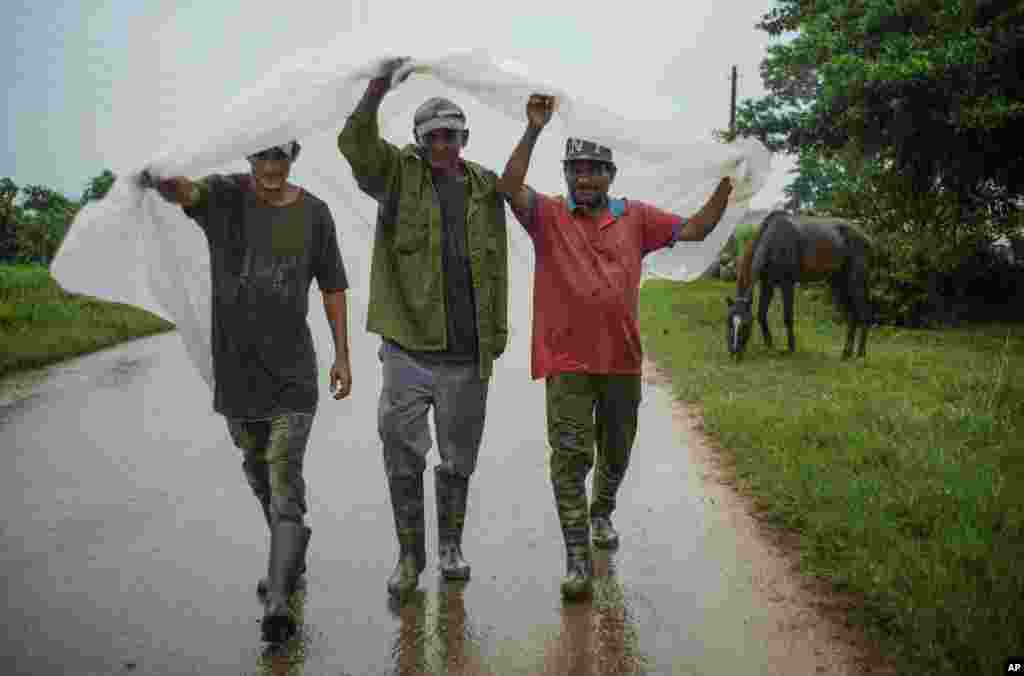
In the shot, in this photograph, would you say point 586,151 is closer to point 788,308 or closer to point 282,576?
point 282,576

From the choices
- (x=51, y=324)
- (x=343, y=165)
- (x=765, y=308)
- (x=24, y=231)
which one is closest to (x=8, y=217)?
(x=24, y=231)

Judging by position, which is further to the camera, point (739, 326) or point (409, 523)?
point (739, 326)

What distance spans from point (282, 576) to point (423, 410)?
0.91 meters

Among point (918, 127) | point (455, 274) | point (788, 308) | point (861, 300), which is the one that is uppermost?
point (918, 127)

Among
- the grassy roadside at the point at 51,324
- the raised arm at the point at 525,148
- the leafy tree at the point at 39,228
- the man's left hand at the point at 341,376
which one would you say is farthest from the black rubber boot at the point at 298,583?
the leafy tree at the point at 39,228

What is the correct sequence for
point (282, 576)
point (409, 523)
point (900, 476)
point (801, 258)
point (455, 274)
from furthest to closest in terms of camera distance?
point (801, 258) < point (900, 476) < point (409, 523) < point (455, 274) < point (282, 576)

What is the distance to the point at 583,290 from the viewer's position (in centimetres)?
391

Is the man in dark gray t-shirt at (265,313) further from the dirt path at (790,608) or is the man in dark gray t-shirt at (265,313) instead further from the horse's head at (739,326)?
the horse's head at (739,326)

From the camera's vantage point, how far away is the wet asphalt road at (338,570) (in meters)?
3.28

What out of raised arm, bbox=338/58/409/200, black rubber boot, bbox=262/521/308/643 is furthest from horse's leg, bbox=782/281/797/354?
black rubber boot, bbox=262/521/308/643

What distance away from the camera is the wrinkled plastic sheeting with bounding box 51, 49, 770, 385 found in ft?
11.6

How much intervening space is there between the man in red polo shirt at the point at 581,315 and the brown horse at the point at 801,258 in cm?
775

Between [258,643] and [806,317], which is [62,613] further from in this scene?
[806,317]

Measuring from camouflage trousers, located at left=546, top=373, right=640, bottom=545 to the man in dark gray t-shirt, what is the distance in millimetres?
1079
